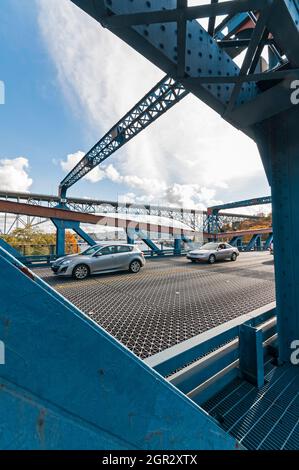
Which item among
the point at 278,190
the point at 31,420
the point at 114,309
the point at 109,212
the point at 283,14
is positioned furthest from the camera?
the point at 109,212

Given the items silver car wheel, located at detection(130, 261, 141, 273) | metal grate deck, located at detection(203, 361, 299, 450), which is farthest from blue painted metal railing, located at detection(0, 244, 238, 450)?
silver car wheel, located at detection(130, 261, 141, 273)

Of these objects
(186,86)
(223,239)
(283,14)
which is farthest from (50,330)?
(223,239)

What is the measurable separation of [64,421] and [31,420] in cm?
12

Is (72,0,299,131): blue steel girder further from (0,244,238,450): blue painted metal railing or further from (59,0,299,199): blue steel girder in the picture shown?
(0,244,238,450): blue painted metal railing

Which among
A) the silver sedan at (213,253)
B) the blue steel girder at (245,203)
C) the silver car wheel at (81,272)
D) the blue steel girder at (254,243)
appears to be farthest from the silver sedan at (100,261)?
the blue steel girder at (245,203)

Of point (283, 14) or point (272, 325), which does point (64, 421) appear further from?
point (272, 325)

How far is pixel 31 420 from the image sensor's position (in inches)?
29.3

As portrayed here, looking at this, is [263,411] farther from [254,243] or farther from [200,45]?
[254,243]

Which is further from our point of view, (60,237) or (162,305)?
(60,237)

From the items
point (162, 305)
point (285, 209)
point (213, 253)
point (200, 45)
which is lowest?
point (162, 305)

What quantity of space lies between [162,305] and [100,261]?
4479 millimetres

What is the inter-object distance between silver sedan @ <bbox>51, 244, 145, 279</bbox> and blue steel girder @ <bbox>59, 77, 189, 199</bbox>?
657 cm

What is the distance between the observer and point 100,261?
323 inches

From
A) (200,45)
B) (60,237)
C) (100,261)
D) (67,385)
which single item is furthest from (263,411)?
(60,237)
